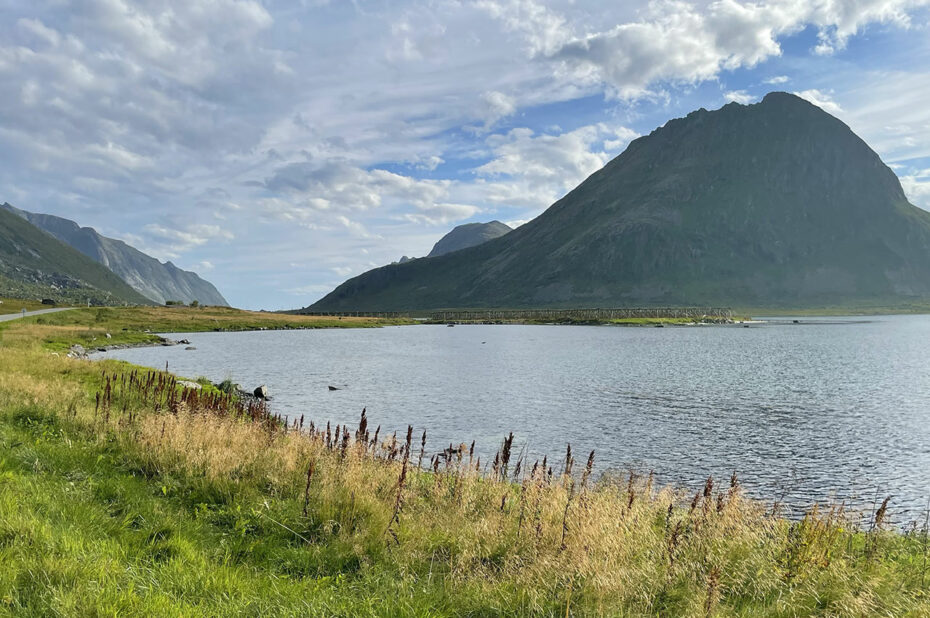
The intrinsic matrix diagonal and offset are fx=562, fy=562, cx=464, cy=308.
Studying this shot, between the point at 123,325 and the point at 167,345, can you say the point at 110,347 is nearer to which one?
the point at 167,345

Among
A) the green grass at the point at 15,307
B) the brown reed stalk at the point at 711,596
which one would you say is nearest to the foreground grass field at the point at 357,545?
the brown reed stalk at the point at 711,596

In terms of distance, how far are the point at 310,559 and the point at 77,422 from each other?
11.7m

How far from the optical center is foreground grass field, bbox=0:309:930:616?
305 inches

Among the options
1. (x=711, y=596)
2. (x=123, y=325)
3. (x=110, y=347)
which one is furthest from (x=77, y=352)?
(x=711, y=596)

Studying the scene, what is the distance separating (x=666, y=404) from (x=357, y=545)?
34.1m

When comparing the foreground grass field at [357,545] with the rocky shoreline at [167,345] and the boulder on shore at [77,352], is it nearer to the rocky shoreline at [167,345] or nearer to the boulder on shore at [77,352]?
the rocky shoreline at [167,345]

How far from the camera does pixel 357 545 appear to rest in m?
10.2

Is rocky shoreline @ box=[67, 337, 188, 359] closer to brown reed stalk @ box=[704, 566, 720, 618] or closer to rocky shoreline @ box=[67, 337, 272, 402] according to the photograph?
rocky shoreline @ box=[67, 337, 272, 402]

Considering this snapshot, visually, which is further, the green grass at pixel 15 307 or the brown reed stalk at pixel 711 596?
the green grass at pixel 15 307

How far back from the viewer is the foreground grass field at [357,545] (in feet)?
25.5

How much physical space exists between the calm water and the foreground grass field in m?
9.90

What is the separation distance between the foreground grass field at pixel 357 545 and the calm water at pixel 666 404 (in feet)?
32.5

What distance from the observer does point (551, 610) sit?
8.12m

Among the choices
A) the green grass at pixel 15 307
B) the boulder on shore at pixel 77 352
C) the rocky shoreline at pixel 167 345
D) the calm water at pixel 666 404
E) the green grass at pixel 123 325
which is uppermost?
the green grass at pixel 15 307
